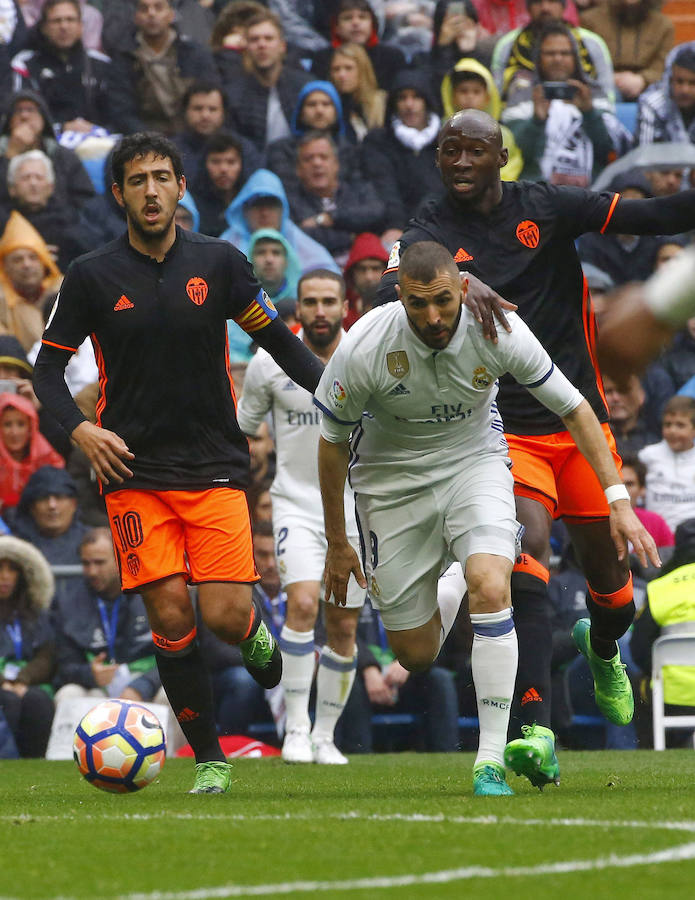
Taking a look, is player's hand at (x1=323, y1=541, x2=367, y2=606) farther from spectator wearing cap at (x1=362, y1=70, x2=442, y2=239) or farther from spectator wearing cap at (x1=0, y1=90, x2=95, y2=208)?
spectator wearing cap at (x1=362, y1=70, x2=442, y2=239)

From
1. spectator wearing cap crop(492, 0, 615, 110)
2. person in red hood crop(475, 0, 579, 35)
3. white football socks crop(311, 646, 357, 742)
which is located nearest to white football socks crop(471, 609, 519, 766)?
white football socks crop(311, 646, 357, 742)

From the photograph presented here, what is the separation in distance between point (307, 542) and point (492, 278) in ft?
11.1

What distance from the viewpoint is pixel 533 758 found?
626 centimetres

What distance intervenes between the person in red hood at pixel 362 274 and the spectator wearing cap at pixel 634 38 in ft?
15.9

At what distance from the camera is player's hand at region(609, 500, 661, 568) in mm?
6098

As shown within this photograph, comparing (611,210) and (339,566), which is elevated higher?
(611,210)

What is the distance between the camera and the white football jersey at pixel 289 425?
1027cm

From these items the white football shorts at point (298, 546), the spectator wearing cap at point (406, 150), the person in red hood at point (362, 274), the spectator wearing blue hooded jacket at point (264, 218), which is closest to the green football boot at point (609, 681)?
the white football shorts at point (298, 546)

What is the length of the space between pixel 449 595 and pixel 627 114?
10721mm

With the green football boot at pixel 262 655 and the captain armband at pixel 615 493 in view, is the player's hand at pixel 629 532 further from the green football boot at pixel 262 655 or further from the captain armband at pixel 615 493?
the green football boot at pixel 262 655

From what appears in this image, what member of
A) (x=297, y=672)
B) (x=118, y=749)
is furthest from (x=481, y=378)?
(x=297, y=672)

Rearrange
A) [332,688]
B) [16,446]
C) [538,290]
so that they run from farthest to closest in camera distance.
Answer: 1. [16,446]
2. [332,688]
3. [538,290]

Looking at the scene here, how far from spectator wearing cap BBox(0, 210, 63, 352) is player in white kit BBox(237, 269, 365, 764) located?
368cm

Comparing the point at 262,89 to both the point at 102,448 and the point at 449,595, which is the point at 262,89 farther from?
the point at 102,448
